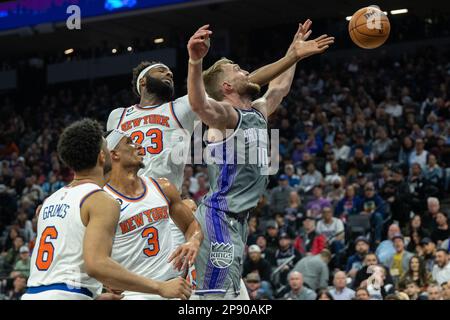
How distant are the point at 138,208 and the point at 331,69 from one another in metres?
17.6

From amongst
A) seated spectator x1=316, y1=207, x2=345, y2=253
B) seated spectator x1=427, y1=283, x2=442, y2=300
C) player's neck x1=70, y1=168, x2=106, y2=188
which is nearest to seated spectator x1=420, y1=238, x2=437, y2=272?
seated spectator x1=427, y1=283, x2=442, y2=300

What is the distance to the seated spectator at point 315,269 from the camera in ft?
42.7

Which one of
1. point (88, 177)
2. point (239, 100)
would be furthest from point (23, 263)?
point (88, 177)

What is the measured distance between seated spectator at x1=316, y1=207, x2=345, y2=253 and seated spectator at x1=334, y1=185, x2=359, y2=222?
1.61 feet

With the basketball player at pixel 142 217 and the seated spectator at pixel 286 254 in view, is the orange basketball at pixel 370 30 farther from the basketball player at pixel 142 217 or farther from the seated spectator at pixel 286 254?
the seated spectator at pixel 286 254

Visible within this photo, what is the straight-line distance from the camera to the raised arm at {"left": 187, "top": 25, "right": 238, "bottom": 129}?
548cm

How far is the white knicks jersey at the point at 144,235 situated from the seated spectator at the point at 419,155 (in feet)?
33.7

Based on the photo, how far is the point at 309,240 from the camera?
14234mm

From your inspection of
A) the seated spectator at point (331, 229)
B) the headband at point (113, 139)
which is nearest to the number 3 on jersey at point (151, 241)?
the headband at point (113, 139)

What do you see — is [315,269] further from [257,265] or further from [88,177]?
[88,177]

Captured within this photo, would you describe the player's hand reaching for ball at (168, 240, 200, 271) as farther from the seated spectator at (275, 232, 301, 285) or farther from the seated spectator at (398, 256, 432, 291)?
the seated spectator at (275, 232, 301, 285)

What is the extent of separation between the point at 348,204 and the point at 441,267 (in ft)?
10.8
